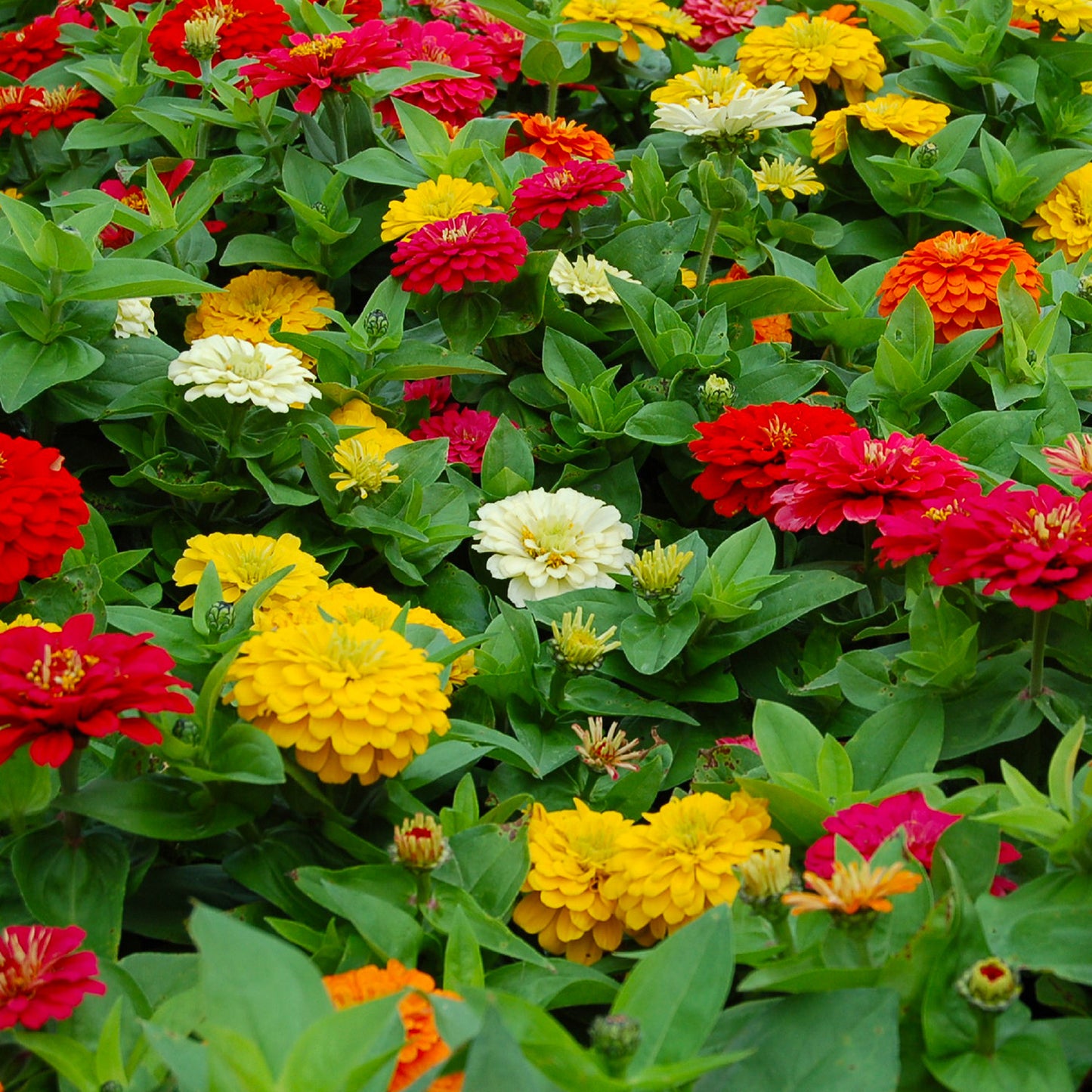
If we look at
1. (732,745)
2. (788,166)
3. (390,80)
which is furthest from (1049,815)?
(390,80)

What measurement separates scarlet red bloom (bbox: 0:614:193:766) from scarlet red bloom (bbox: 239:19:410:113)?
1.01 m

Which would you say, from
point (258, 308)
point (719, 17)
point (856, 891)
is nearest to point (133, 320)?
point (258, 308)

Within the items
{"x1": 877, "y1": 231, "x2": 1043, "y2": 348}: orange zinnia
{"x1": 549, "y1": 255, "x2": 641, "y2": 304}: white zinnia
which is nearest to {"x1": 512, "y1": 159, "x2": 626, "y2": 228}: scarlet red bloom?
{"x1": 549, "y1": 255, "x2": 641, "y2": 304}: white zinnia

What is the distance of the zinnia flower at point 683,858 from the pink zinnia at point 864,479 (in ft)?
1.03

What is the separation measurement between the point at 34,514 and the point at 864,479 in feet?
2.54

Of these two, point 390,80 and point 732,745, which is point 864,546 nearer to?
point 732,745

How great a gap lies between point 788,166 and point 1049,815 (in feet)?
4.03

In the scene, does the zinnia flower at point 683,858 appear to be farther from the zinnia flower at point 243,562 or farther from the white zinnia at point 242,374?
the white zinnia at point 242,374

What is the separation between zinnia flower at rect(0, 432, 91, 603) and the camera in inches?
47.6

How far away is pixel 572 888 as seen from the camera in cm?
106

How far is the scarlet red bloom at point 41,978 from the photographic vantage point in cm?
87

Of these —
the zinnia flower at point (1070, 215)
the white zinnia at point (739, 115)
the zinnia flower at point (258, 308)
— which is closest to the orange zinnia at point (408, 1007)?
the zinnia flower at point (258, 308)

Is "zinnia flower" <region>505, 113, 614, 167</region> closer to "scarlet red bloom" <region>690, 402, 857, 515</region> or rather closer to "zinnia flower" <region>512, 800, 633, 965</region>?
"scarlet red bloom" <region>690, 402, 857, 515</region>

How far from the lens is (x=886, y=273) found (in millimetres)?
1758
